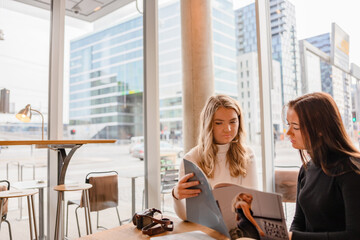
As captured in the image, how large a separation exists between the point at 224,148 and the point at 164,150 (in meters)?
2.08

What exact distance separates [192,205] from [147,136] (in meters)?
2.55

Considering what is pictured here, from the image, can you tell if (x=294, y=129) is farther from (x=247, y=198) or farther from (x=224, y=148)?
(x=224, y=148)

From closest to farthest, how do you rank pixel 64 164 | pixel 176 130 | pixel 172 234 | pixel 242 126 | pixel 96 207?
pixel 172 234
pixel 242 126
pixel 64 164
pixel 96 207
pixel 176 130

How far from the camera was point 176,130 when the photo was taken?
391 cm

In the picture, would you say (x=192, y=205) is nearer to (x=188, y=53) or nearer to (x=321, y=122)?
(x=321, y=122)

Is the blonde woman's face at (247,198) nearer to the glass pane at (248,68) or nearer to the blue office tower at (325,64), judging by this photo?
the glass pane at (248,68)

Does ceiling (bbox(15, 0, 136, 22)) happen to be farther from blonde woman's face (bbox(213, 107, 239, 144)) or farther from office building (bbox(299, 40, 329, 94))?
blonde woman's face (bbox(213, 107, 239, 144))

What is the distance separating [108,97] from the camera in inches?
139

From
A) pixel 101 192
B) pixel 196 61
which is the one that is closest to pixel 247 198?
pixel 101 192

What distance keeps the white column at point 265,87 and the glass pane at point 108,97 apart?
5.08 feet

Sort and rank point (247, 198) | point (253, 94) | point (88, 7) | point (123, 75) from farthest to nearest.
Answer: point (123, 75) < point (88, 7) < point (253, 94) < point (247, 198)

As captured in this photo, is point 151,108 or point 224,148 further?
point 151,108

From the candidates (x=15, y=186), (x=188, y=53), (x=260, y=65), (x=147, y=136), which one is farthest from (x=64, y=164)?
(x=260, y=65)

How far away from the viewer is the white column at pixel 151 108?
3.51 m
